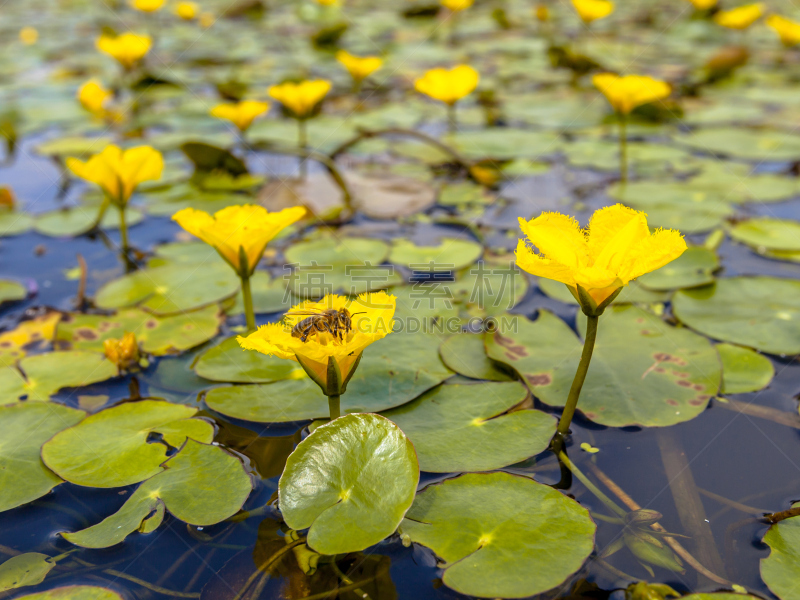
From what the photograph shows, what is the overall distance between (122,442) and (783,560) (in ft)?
4.15

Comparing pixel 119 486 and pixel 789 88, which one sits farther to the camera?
pixel 789 88

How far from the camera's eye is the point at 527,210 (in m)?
2.26

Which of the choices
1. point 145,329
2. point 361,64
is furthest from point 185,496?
point 361,64

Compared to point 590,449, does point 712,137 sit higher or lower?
higher

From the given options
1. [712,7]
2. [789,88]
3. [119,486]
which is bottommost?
[119,486]

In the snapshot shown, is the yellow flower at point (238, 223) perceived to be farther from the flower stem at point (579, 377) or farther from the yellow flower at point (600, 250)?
the flower stem at point (579, 377)

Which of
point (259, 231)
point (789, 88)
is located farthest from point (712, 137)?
point (259, 231)

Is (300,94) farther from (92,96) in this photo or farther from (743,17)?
(743,17)

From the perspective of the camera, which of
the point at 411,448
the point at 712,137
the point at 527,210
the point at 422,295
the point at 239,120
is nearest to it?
the point at 411,448

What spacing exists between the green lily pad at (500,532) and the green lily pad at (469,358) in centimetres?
33

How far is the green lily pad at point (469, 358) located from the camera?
1.35 metres

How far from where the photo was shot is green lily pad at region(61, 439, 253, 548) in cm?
100

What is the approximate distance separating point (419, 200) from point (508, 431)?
1.36m

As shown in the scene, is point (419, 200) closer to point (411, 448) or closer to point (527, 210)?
point (527, 210)
